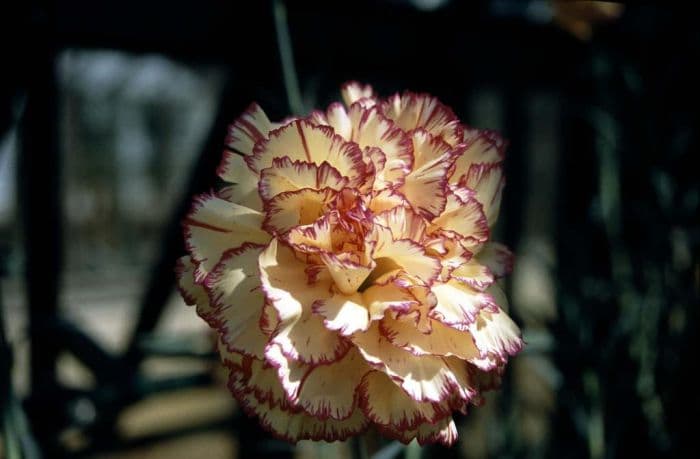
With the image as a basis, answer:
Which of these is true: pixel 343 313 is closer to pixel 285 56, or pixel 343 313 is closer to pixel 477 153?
pixel 477 153

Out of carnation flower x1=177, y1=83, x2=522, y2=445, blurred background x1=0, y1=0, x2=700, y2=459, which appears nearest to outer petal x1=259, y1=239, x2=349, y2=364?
carnation flower x1=177, y1=83, x2=522, y2=445

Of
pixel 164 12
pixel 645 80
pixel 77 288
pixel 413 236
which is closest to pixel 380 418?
pixel 413 236

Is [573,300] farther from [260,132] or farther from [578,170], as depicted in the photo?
[260,132]

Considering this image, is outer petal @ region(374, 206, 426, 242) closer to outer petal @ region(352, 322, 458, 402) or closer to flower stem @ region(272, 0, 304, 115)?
outer petal @ region(352, 322, 458, 402)

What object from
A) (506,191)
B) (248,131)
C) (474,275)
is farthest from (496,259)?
(506,191)

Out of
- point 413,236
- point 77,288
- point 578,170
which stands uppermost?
point 413,236

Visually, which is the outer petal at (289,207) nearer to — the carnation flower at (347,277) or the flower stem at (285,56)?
the carnation flower at (347,277)

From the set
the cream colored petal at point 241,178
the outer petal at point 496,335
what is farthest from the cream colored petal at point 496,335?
the cream colored petal at point 241,178
